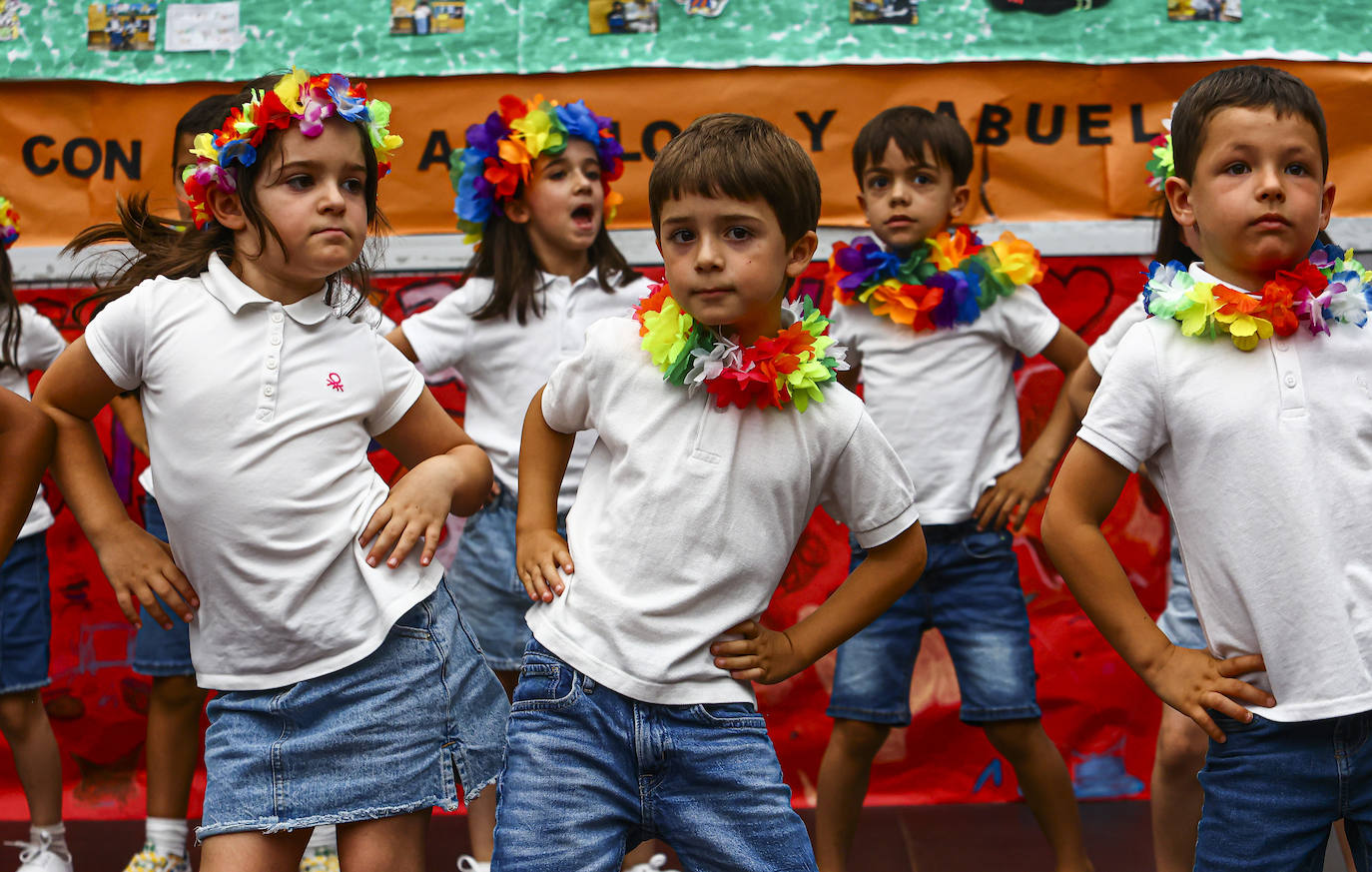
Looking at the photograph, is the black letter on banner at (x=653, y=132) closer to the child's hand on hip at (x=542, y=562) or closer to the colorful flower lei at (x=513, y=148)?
the colorful flower lei at (x=513, y=148)

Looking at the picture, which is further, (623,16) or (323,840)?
(623,16)

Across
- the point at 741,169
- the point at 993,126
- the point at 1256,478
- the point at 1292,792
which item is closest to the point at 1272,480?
the point at 1256,478

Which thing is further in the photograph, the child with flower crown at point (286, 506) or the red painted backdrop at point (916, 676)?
the red painted backdrop at point (916, 676)

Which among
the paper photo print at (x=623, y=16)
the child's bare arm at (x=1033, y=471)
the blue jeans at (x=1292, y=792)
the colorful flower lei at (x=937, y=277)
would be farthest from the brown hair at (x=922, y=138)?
the blue jeans at (x=1292, y=792)

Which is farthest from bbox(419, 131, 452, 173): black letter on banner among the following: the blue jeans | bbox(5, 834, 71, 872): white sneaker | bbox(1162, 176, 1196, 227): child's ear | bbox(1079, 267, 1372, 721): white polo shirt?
the blue jeans

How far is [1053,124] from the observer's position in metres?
3.95

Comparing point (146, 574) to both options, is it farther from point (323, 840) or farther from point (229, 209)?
point (323, 840)

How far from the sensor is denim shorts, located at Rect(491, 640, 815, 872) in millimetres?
1938

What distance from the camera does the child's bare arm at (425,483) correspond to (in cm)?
218

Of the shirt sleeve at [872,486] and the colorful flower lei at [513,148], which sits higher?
the colorful flower lei at [513,148]

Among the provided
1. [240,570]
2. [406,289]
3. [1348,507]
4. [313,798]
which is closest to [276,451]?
[240,570]

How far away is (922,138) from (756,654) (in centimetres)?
179

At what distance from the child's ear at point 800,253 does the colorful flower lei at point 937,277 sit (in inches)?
42.9

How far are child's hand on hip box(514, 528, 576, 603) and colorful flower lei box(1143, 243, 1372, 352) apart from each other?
1.05m
